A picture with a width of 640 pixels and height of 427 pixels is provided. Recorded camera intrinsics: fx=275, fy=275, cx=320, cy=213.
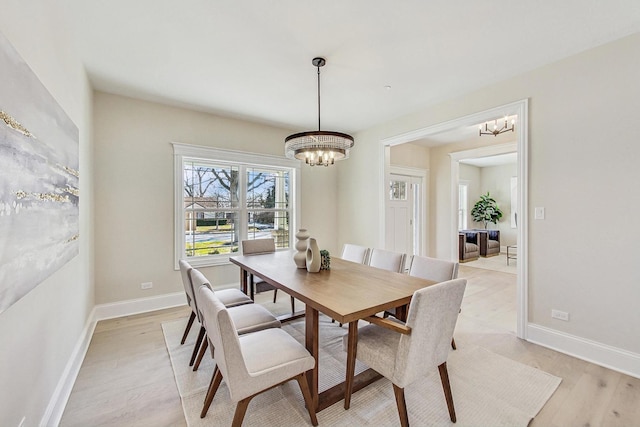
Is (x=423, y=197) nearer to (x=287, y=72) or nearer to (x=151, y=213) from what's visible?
(x=287, y=72)

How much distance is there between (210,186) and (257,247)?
1.25 meters

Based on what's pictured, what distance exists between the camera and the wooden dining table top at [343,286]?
1.60m

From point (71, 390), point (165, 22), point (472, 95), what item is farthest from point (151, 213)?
point (472, 95)

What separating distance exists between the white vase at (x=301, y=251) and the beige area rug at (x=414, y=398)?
0.81m

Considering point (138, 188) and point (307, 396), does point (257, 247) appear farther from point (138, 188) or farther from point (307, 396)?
point (307, 396)

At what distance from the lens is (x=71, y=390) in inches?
76.0

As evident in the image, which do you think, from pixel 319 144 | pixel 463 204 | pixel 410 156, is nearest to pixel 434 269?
pixel 319 144

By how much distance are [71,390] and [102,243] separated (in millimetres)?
1734

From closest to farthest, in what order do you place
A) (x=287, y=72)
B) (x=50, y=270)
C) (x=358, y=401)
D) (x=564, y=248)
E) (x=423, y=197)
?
A: 1. (x=50, y=270)
2. (x=358, y=401)
3. (x=564, y=248)
4. (x=287, y=72)
5. (x=423, y=197)

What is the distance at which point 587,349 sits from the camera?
2348 mm

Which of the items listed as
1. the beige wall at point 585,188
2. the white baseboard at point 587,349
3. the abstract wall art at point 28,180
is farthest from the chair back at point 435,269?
the abstract wall art at point 28,180

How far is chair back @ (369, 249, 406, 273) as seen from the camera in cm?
275

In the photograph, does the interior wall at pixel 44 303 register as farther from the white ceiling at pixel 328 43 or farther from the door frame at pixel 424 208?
the door frame at pixel 424 208

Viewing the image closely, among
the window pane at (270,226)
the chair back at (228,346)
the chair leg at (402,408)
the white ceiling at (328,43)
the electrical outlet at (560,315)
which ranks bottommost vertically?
the chair leg at (402,408)
